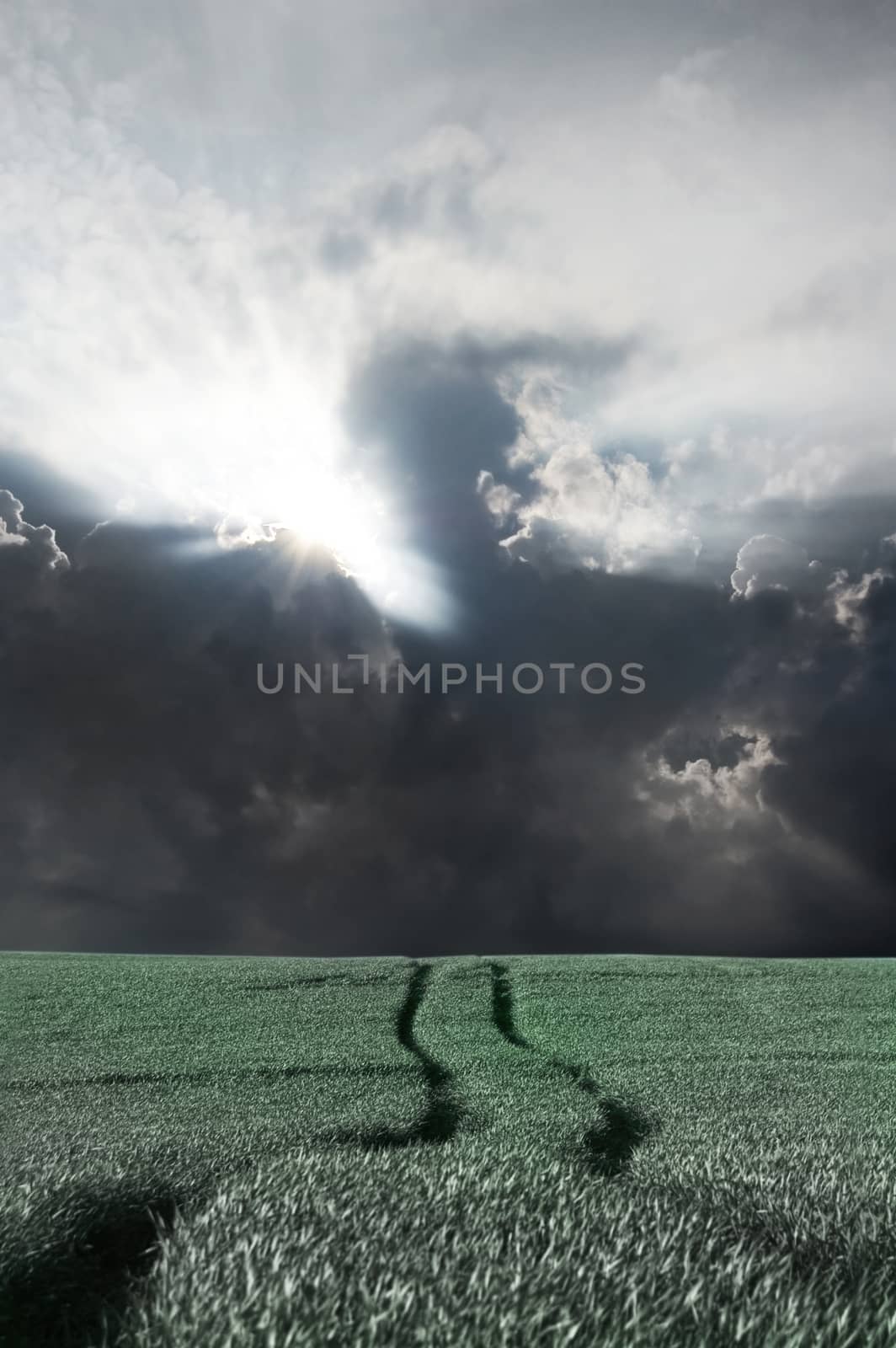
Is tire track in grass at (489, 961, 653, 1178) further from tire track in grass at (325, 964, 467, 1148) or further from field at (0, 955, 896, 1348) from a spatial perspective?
tire track in grass at (325, 964, 467, 1148)

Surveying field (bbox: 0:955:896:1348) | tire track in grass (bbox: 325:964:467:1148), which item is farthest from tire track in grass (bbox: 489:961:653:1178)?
tire track in grass (bbox: 325:964:467:1148)

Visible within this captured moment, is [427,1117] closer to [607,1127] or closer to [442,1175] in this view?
[607,1127]

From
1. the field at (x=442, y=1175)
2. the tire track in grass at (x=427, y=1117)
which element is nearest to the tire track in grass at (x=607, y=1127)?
the field at (x=442, y=1175)

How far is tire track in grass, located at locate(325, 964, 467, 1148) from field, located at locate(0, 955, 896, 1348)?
0.19 feet

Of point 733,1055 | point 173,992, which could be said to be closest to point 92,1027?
point 173,992

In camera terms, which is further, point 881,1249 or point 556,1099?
point 556,1099

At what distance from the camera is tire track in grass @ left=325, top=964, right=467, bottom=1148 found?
9773 millimetres

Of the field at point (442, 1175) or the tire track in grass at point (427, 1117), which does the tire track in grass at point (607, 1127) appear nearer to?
the field at point (442, 1175)

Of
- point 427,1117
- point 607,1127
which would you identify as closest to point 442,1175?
point 607,1127

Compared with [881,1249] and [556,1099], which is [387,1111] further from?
[881,1249]

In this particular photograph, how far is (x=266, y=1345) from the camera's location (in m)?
2.92

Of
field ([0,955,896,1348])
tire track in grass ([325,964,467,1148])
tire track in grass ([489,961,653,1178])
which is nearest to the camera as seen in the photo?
field ([0,955,896,1348])

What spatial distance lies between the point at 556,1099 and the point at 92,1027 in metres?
10.4

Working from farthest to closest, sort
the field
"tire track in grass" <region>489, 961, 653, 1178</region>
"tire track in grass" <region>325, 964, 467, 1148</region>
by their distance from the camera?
"tire track in grass" <region>325, 964, 467, 1148</region> → "tire track in grass" <region>489, 961, 653, 1178</region> → the field
